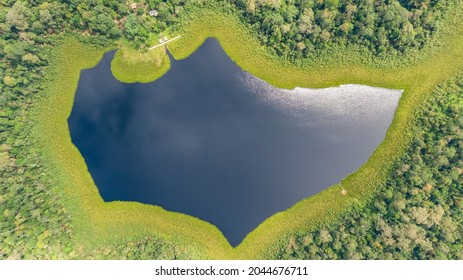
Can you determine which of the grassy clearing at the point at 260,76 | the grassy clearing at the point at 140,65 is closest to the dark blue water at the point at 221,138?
the grassy clearing at the point at 140,65

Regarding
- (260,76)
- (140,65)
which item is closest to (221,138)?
(260,76)

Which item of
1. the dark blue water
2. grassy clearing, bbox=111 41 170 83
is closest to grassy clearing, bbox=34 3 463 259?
grassy clearing, bbox=111 41 170 83

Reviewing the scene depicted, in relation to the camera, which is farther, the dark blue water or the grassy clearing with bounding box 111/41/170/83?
the grassy clearing with bounding box 111/41/170/83

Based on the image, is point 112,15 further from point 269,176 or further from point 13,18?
point 269,176

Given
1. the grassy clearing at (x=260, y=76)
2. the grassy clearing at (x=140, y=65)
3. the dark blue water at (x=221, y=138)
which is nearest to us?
the grassy clearing at (x=260, y=76)

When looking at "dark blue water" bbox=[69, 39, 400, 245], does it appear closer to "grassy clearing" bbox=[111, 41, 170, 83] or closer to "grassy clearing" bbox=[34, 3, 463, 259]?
"grassy clearing" bbox=[111, 41, 170, 83]

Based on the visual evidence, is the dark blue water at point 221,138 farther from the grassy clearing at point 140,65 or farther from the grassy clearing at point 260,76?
the grassy clearing at point 260,76

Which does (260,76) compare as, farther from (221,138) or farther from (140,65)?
(140,65)
